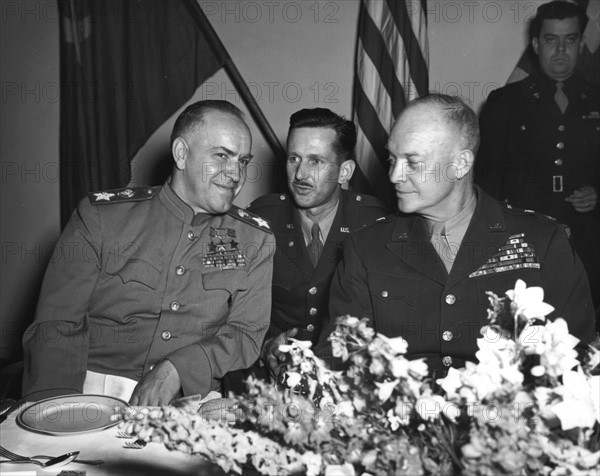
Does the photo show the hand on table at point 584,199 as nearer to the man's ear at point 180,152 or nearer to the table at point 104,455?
the man's ear at point 180,152

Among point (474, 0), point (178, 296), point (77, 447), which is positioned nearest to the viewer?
point (77, 447)

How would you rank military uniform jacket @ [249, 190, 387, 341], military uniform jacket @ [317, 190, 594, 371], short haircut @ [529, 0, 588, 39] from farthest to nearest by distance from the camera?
short haircut @ [529, 0, 588, 39] → military uniform jacket @ [249, 190, 387, 341] → military uniform jacket @ [317, 190, 594, 371]

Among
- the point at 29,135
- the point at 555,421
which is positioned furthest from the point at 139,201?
the point at 29,135

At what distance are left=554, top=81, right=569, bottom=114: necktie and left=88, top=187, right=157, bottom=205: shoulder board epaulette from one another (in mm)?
2595

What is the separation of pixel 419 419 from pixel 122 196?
1.76m

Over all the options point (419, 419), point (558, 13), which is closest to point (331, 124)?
point (558, 13)

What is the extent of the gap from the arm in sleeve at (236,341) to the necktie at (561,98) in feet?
7.49

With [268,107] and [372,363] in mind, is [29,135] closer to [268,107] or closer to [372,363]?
[268,107]

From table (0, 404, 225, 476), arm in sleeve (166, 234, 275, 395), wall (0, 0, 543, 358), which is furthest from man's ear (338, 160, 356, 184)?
table (0, 404, 225, 476)

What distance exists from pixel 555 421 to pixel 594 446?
9cm

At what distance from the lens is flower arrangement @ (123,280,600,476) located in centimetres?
77

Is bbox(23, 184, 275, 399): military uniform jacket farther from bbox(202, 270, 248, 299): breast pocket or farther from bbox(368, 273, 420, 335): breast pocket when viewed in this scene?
bbox(368, 273, 420, 335): breast pocket

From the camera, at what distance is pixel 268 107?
13.3 ft

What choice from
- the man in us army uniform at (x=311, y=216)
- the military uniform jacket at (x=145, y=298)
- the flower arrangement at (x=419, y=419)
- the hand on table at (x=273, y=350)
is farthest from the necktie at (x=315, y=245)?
the flower arrangement at (x=419, y=419)
